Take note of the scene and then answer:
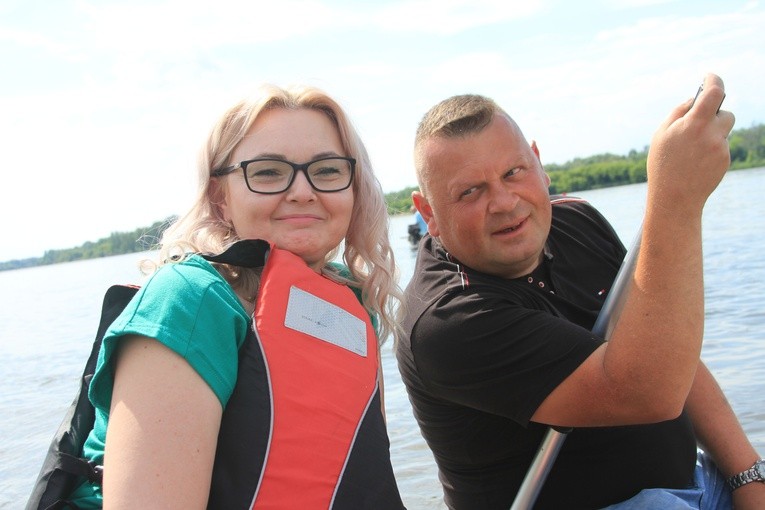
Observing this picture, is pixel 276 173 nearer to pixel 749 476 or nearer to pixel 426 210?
pixel 426 210

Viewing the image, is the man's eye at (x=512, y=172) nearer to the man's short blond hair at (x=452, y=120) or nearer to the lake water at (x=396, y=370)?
the man's short blond hair at (x=452, y=120)

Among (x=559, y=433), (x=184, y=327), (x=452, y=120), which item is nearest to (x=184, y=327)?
(x=184, y=327)

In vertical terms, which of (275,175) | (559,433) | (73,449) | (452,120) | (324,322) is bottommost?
(559,433)

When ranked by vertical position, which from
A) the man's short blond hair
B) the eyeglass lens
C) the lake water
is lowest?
the lake water

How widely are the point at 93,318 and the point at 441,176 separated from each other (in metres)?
18.2

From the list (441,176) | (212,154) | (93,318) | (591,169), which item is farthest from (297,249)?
(591,169)

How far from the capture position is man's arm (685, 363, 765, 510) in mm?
2498

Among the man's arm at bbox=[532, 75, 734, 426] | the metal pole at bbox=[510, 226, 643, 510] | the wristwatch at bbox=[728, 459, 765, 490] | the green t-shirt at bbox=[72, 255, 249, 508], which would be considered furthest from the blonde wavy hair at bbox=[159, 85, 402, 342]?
the wristwatch at bbox=[728, 459, 765, 490]

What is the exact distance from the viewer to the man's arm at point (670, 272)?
1.86 meters

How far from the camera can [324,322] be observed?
211 centimetres

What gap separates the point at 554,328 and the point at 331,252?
867 millimetres

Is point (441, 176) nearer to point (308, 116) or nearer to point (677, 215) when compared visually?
point (308, 116)

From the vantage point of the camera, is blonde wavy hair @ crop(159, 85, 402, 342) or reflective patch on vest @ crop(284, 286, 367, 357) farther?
blonde wavy hair @ crop(159, 85, 402, 342)

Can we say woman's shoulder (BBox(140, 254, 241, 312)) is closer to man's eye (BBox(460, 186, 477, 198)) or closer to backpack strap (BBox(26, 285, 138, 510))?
backpack strap (BBox(26, 285, 138, 510))
